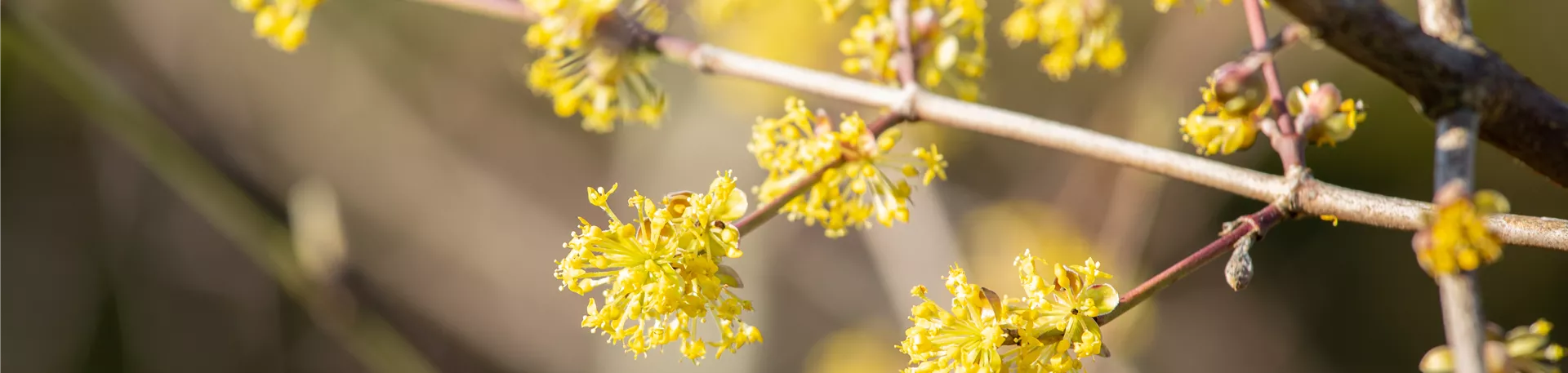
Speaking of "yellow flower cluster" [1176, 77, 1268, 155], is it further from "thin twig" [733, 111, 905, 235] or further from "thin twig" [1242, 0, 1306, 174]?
"thin twig" [733, 111, 905, 235]

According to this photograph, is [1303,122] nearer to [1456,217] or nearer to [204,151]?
[1456,217]

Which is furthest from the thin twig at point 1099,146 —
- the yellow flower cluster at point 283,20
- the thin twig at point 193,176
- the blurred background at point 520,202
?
the blurred background at point 520,202

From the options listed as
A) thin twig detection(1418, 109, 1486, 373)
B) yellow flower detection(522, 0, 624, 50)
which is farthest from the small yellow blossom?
thin twig detection(1418, 109, 1486, 373)

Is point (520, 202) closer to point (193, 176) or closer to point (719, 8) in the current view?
point (193, 176)

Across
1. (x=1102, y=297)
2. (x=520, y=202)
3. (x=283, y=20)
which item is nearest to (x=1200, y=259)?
(x=1102, y=297)

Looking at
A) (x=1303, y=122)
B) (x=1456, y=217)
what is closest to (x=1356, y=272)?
(x=1303, y=122)

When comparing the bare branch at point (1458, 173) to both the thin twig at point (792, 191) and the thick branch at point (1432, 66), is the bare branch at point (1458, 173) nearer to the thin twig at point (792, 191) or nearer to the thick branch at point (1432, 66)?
the thick branch at point (1432, 66)
